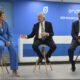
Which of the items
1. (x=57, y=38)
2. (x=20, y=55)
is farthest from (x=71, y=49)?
(x=20, y=55)

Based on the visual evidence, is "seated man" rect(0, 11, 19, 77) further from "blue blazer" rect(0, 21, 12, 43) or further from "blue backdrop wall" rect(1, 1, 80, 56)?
"blue backdrop wall" rect(1, 1, 80, 56)

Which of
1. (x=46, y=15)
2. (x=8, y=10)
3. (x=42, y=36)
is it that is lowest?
(x=42, y=36)

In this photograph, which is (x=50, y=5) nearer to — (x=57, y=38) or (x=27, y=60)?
(x=57, y=38)

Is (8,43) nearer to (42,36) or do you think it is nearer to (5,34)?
(5,34)

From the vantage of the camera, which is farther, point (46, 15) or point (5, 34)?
point (46, 15)

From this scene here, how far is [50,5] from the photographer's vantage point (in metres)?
6.59

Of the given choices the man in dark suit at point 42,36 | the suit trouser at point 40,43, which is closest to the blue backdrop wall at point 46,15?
the man in dark suit at point 42,36

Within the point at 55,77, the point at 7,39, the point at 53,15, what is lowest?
the point at 55,77

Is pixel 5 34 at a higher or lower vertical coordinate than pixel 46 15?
lower

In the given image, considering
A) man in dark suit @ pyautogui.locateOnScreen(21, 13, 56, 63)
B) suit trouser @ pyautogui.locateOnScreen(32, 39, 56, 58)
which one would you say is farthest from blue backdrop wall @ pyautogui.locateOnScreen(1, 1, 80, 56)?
suit trouser @ pyautogui.locateOnScreen(32, 39, 56, 58)

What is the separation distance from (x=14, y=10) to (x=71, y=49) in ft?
10.3

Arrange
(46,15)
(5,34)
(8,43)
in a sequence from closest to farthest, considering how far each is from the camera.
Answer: (8,43) < (5,34) < (46,15)

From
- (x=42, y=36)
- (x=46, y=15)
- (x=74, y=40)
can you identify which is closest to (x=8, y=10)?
(x=46, y=15)

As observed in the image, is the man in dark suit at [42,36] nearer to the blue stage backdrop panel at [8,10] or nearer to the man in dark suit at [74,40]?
the man in dark suit at [74,40]
